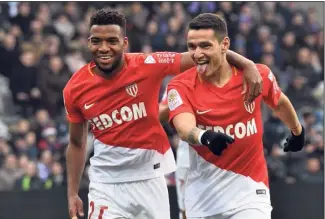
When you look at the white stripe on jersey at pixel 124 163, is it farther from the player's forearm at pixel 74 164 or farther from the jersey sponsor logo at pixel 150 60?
the jersey sponsor logo at pixel 150 60

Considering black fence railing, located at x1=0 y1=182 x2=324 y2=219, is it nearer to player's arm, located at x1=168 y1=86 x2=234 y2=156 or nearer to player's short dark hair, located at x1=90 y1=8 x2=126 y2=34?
player's short dark hair, located at x1=90 y1=8 x2=126 y2=34

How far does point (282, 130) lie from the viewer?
1466 centimetres

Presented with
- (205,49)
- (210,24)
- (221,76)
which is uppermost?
(210,24)

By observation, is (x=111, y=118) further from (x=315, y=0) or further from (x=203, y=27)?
(x=315, y=0)

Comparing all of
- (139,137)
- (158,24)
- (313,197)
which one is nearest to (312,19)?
(158,24)

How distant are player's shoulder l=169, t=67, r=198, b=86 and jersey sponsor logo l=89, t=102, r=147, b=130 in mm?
699

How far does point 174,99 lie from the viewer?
6777mm

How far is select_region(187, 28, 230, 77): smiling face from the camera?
263 inches

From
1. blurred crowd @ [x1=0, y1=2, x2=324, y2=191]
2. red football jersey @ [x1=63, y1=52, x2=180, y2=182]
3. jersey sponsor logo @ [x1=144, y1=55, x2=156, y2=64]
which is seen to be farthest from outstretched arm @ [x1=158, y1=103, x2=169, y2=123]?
blurred crowd @ [x1=0, y1=2, x2=324, y2=191]

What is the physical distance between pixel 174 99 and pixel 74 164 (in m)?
1.40

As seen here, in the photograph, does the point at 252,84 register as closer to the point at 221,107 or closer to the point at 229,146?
the point at 221,107

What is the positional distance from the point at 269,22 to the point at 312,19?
36.3 inches

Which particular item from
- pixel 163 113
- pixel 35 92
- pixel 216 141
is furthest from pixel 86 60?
pixel 216 141

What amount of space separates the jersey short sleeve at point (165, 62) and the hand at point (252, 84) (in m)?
0.87
